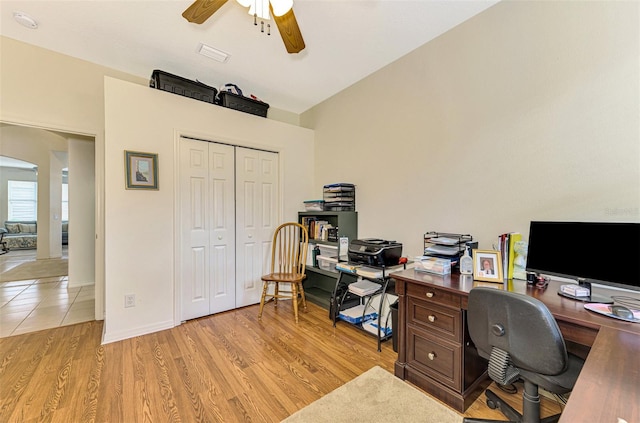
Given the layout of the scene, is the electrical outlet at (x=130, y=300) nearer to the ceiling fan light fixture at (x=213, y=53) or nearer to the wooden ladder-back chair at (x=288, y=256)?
the wooden ladder-back chair at (x=288, y=256)

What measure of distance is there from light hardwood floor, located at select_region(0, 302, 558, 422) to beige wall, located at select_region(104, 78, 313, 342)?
0.85 ft

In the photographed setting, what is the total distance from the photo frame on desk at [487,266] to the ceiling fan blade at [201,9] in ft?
7.16

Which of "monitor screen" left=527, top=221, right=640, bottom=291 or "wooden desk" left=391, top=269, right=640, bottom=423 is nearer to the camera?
"wooden desk" left=391, top=269, right=640, bottom=423

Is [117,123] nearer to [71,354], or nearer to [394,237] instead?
[71,354]

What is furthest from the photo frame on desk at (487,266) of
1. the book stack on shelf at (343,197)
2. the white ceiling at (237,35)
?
the white ceiling at (237,35)

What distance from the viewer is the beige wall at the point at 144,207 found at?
2373mm

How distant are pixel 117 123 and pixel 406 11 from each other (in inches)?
106

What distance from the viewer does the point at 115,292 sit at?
7.84 ft

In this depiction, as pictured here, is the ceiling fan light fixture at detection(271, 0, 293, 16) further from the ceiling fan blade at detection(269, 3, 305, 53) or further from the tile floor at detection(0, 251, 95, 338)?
the tile floor at detection(0, 251, 95, 338)

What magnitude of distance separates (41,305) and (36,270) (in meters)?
2.51

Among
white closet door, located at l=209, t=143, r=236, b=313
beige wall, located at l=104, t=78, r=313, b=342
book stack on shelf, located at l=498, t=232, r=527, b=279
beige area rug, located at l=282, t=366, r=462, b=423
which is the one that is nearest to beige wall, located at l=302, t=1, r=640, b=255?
book stack on shelf, located at l=498, t=232, r=527, b=279

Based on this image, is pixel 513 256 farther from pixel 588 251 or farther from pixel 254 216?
pixel 254 216

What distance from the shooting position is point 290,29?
164 cm

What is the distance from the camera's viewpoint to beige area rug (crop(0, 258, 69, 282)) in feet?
14.3
